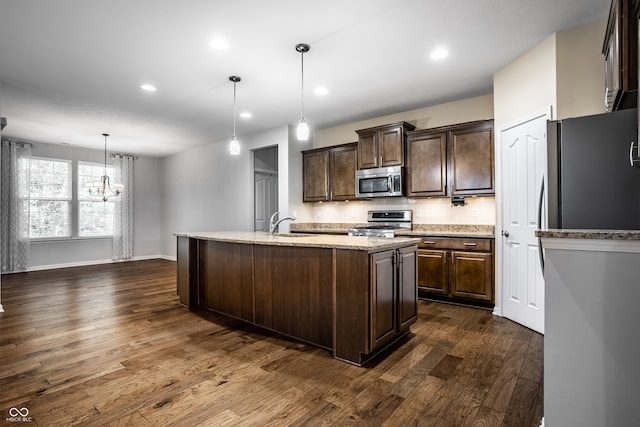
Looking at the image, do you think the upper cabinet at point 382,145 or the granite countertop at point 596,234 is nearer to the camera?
the granite countertop at point 596,234

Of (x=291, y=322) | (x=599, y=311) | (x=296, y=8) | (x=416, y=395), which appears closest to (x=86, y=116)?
(x=296, y=8)

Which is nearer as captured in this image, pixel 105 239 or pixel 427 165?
pixel 427 165

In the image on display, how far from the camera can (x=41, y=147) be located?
6867 mm

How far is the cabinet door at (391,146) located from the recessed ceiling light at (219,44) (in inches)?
99.6

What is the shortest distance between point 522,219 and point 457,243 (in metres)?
0.83

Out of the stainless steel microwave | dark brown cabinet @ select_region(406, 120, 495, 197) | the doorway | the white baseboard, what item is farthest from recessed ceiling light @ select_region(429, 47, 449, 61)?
the white baseboard

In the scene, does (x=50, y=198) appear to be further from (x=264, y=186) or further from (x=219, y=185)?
(x=264, y=186)

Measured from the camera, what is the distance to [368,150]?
4984 mm

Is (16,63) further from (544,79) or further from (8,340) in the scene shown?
(544,79)

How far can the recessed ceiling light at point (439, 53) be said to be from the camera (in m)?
3.16

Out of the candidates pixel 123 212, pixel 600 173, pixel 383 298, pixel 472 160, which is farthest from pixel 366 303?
pixel 123 212

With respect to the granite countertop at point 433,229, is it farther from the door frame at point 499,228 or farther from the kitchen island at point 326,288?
the kitchen island at point 326,288

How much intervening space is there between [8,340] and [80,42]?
Answer: 2.73 m

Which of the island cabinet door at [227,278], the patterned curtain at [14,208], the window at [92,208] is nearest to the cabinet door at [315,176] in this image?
the island cabinet door at [227,278]
